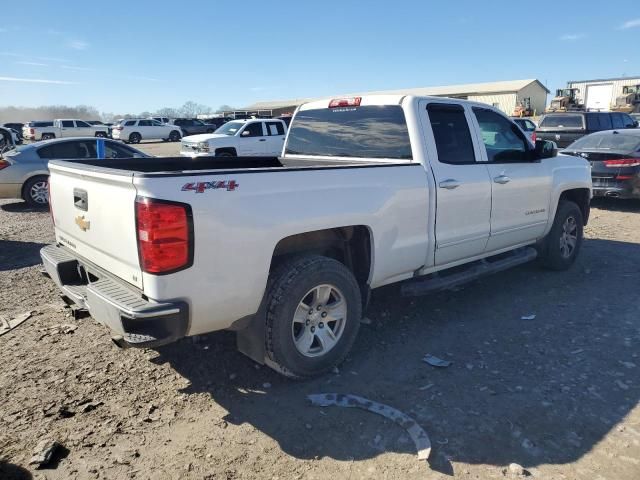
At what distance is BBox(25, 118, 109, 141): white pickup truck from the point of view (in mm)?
36250

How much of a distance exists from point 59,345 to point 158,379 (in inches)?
43.7

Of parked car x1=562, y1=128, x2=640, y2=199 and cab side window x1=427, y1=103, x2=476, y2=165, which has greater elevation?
cab side window x1=427, y1=103, x2=476, y2=165

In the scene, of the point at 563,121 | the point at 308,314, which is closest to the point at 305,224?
the point at 308,314

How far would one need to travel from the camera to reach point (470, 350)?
408cm

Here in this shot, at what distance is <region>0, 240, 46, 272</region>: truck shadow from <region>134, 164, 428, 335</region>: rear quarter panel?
15.3 feet

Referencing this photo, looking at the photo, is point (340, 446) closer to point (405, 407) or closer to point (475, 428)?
point (405, 407)

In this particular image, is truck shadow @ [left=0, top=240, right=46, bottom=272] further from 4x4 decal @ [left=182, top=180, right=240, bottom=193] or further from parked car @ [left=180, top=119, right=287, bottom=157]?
parked car @ [left=180, top=119, right=287, bottom=157]

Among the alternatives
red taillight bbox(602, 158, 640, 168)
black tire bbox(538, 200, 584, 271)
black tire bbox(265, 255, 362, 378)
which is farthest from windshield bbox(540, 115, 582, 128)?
black tire bbox(265, 255, 362, 378)

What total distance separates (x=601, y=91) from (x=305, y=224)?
163 ft

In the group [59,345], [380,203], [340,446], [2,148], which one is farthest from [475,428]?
[2,148]

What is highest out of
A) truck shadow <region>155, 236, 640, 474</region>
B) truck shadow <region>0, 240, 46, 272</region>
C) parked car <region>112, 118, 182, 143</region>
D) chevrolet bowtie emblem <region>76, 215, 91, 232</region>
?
parked car <region>112, 118, 182, 143</region>

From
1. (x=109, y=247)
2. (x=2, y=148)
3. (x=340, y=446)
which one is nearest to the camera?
(x=340, y=446)

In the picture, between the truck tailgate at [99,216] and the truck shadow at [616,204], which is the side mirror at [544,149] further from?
the truck shadow at [616,204]

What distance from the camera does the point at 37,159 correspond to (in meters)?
10.2
